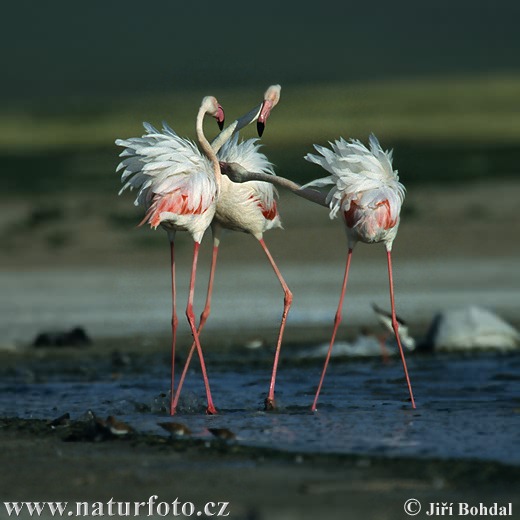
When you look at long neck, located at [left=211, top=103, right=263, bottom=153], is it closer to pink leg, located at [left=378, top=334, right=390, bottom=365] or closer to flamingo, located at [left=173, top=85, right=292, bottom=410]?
flamingo, located at [left=173, top=85, right=292, bottom=410]

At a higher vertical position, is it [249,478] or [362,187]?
[362,187]

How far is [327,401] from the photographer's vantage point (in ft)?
24.1

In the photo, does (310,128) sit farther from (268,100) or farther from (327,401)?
(327,401)

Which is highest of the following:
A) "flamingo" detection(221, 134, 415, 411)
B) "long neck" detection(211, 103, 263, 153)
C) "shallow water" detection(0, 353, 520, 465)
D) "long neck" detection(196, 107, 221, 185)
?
"long neck" detection(211, 103, 263, 153)

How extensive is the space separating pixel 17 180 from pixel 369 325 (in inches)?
468

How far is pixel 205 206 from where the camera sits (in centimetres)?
739

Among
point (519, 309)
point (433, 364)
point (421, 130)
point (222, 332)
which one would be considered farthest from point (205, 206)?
point (421, 130)

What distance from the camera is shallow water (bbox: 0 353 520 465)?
5934 mm

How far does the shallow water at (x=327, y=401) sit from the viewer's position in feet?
19.5

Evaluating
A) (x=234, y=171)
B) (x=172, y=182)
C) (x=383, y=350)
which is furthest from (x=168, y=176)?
(x=383, y=350)

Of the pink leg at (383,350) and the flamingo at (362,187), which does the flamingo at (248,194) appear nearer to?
the flamingo at (362,187)

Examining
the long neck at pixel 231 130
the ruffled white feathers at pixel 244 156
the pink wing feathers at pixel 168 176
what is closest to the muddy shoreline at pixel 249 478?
the pink wing feathers at pixel 168 176

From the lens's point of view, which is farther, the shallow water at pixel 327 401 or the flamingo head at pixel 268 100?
the flamingo head at pixel 268 100

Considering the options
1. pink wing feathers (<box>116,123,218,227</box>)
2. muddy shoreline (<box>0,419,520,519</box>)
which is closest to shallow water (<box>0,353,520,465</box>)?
muddy shoreline (<box>0,419,520,519</box>)
